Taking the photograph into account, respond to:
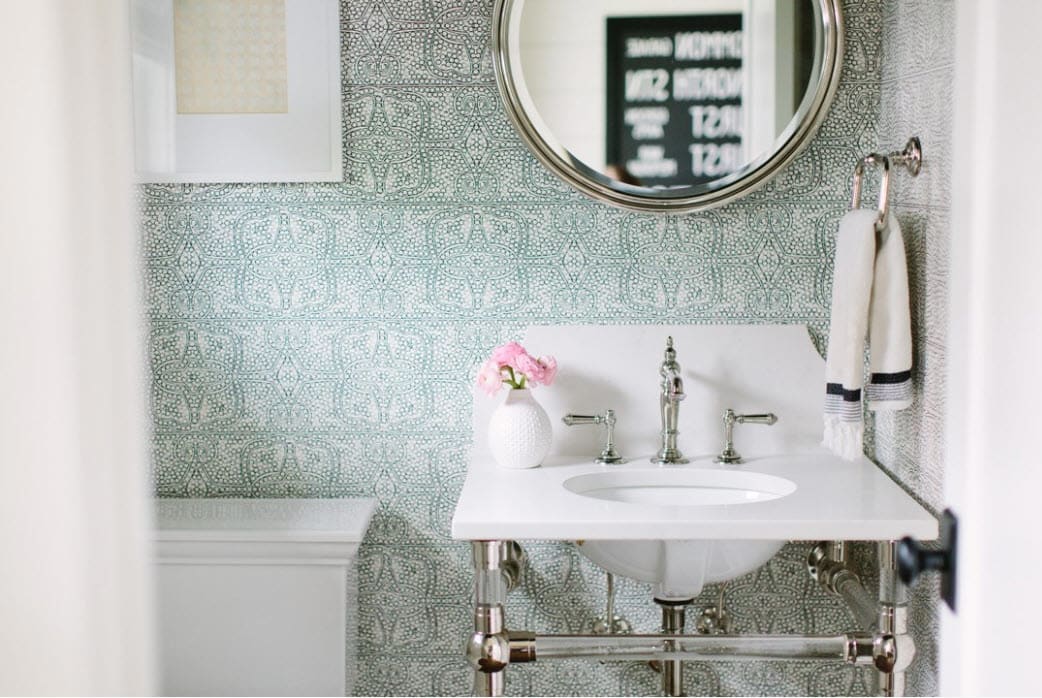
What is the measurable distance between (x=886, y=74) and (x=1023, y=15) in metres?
0.98

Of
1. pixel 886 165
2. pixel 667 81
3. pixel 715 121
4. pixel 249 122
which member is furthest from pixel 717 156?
pixel 249 122

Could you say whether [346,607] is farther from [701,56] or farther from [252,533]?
[701,56]

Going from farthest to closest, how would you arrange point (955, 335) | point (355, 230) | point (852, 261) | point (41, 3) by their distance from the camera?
point (355, 230) → point (852, 261) → point (955, 335) → point (41, 3)

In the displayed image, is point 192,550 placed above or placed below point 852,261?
below

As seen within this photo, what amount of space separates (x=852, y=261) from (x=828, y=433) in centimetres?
30

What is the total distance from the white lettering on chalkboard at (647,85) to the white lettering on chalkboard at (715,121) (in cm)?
6

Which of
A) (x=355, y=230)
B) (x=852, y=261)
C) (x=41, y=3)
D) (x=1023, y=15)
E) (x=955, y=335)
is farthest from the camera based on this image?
(x=355, y=230)

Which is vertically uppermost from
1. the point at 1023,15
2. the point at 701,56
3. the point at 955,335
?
the point at 701,56

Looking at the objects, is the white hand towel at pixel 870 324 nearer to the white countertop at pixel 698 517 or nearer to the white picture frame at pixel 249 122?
the white countertop at pixel 698 517

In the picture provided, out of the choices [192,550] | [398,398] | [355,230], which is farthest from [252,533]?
[355,230]

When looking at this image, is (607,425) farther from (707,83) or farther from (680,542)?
(707,83)

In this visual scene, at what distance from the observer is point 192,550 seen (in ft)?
6.30

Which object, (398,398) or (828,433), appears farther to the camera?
(398,398)

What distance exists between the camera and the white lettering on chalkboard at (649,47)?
2014mm
